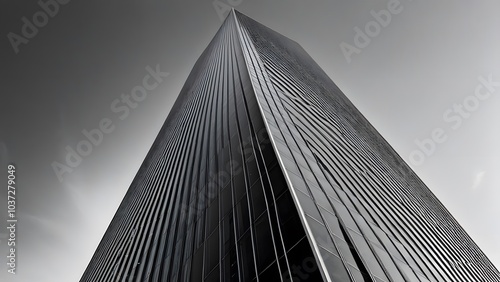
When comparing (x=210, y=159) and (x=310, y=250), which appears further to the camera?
(x=210, y=159)

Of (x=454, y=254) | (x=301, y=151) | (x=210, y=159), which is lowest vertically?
(x=454, y=254)

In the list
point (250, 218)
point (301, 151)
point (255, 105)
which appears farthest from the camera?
point (255, 105)

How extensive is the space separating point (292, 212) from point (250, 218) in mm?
3159

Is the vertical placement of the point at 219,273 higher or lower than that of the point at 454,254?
higher

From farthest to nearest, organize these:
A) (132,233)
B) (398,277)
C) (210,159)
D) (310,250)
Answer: (132,233) < (210,159) < (398,277) < (310,250)

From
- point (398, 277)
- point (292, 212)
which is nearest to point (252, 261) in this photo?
point (292, 212)

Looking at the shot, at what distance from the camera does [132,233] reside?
45125mm

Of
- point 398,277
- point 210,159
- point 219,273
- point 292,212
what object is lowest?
point 398,277

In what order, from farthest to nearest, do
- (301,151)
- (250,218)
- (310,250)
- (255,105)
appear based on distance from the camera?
(255,105) < (301,151) < (250,218) < (310,250)

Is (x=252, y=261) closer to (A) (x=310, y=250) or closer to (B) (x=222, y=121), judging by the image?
(A) (x=310, y=250)

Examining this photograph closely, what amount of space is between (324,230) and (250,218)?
419cm

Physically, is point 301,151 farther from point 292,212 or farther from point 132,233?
point 132,233

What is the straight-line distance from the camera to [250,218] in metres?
17.6

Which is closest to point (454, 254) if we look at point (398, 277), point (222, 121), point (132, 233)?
point (222, 121)
